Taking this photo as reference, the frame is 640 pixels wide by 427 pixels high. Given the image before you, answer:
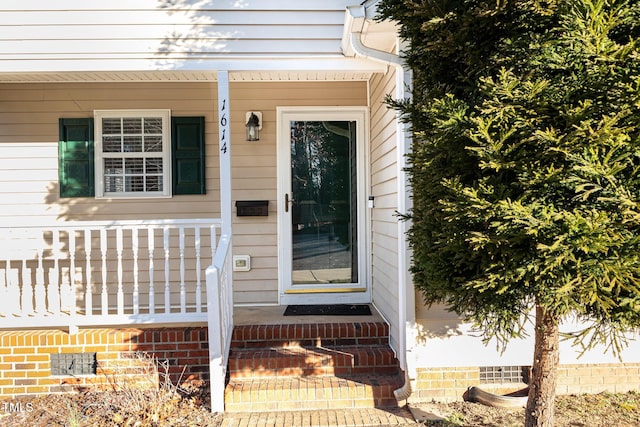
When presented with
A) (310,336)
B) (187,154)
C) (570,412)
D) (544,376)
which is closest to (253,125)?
(187,154)

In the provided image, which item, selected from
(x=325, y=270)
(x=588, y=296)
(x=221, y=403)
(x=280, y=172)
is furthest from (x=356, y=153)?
(x=588, y=296)

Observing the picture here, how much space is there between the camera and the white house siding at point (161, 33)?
3439 millimetres

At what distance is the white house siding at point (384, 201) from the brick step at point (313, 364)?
190mm

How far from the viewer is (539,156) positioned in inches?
74.2

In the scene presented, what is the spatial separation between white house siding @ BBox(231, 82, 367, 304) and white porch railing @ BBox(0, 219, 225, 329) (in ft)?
1.48

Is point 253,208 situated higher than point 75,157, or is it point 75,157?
point 75,157

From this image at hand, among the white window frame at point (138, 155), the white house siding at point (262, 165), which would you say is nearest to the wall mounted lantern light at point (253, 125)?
the white house siding at point (262, 165)

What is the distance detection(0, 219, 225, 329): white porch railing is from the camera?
352cm

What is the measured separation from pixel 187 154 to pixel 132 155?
1.91 ft

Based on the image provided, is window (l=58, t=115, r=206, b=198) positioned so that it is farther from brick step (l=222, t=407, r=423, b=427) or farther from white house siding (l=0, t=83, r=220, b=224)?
brick step (l=222, t=407, r=423, b=427)

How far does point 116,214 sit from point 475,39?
3.84 meters

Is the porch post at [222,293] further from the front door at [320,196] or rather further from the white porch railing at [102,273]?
the front door at [320,196]

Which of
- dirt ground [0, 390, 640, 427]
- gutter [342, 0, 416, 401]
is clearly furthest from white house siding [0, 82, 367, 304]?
dirt ground [0, 390, 640, 427]

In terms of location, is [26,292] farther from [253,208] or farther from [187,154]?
[253,208]
